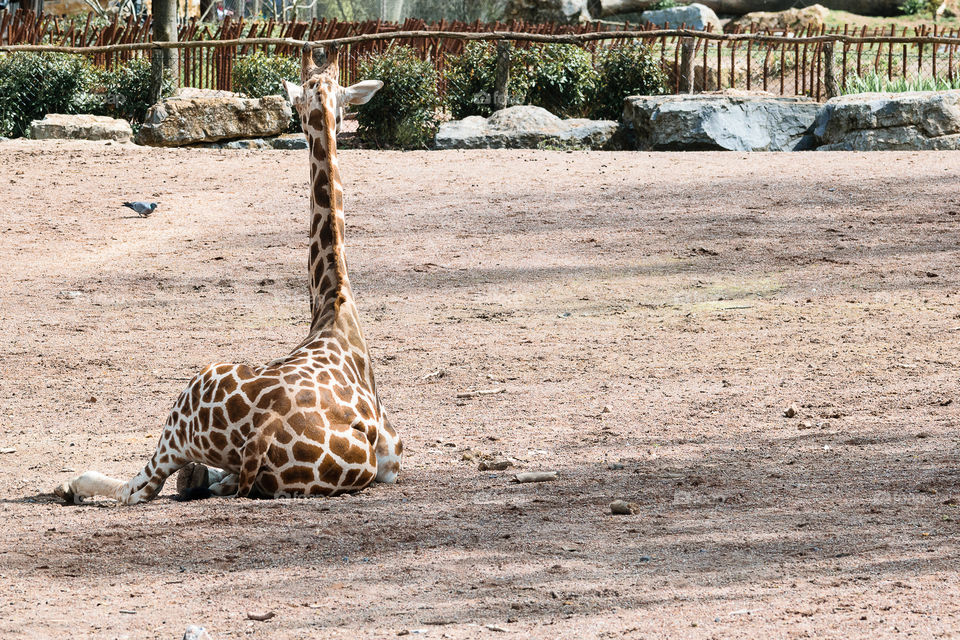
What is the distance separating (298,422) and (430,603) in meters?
1.40

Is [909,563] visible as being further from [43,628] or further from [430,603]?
[43,628]

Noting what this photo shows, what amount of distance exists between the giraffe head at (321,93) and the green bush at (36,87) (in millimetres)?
14175

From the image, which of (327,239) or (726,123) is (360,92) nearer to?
(327,239)

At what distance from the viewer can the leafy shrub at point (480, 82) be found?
19.0 metres

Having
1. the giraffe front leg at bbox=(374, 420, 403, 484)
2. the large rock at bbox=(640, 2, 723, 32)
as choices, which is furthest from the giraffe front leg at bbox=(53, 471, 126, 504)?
the large rock at bbox=(640, 2, 723, 32)

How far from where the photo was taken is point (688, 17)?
34781 millimetres

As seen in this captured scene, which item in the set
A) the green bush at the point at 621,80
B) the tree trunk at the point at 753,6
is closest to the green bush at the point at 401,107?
the green bush at the point at 621,80

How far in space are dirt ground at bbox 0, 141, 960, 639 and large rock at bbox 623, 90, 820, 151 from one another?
65.0 inches

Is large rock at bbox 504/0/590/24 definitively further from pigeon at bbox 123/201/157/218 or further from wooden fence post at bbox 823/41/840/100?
pigeon at bbox 123/201/157/218

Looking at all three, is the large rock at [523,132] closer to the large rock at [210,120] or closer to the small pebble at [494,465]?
the large rock at [210,120]

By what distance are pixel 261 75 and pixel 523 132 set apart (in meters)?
5.66

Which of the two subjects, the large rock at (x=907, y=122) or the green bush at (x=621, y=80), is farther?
the green bush at (x=621, y=80)

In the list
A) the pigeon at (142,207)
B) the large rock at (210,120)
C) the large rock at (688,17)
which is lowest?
the pigeon at (142,207)

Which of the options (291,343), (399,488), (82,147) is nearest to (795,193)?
(291,343)
